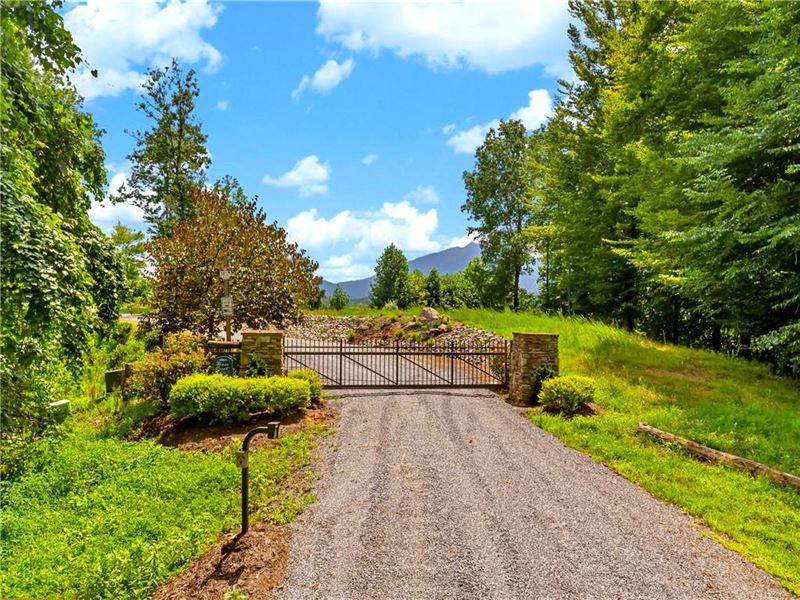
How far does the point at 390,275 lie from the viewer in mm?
36219

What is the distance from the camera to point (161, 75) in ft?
76.8

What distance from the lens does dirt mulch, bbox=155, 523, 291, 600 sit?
4250 millimetres

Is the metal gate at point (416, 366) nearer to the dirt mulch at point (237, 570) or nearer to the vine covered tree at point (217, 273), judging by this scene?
the vine covered tree at point (217, 273)

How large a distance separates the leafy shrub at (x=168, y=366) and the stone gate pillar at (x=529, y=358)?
23.3 feet

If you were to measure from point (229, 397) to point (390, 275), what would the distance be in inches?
1094

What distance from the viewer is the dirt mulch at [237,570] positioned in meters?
4.25

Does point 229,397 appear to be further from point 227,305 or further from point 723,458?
point 723,458

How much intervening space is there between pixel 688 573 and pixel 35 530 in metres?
7.29

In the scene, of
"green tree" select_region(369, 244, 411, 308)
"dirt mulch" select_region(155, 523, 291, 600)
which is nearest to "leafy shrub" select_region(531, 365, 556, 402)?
"dirt mulch" select_region(155, 523, 291, 600)

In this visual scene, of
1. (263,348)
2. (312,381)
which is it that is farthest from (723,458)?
(263,348)

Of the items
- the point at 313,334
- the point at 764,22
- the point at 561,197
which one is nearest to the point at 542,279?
the point at 561,197

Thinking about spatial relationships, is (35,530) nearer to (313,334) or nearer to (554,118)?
(313,334)

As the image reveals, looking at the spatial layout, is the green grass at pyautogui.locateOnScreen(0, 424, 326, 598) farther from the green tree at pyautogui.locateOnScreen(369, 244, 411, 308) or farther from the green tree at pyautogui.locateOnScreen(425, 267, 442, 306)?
the green tree at pyautogui.locateOnScreen(369, 244, 411, 308)

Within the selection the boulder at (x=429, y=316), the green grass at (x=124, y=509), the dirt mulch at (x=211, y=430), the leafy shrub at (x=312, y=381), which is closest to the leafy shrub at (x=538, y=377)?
the dirt mulch at (x=211, y=430)
